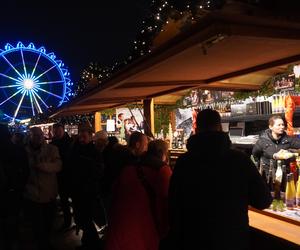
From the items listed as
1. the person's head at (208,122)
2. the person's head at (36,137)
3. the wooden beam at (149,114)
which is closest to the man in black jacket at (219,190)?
the person's head at (208,122)

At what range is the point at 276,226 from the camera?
2625 mm

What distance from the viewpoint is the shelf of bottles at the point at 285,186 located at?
285 cm

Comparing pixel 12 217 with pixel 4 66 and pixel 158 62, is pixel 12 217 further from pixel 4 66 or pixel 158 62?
pixel 4 66

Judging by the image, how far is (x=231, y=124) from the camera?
20.9ft

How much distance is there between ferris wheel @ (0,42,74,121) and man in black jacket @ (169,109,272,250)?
85.0ft

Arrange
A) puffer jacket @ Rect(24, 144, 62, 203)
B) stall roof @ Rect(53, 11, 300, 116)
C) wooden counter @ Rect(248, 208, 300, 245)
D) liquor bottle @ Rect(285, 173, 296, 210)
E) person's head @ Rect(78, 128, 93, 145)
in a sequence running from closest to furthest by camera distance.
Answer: stall roof @ Rect(53, 11, 300, 116) < wooden counter @ Rect(248, 208, 300, 245) < liquor bottle @ Rect(285, 173, 296, 210) < puffer jacket @ Rect(24, 144, 62, 203) < person's head @ Rect(78, 128, 93, 145)

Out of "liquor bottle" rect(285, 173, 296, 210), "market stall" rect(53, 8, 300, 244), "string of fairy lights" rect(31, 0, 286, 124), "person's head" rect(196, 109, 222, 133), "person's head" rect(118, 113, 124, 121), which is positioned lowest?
"liquor bottle" rect(285, 173, 296, 210)

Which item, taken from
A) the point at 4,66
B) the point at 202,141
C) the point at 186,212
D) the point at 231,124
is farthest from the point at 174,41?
the point at 4,66

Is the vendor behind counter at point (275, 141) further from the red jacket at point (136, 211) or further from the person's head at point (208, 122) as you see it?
the person's head at point (208, 122)

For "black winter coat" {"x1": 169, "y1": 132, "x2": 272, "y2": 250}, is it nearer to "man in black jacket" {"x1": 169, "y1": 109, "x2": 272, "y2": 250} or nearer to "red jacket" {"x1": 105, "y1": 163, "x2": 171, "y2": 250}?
"man in black jacket" {"x1": 169, "y1": 109, "x2": 272, "y2": 250}

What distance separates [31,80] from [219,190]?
28121 mm

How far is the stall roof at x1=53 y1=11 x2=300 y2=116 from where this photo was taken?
1860mm

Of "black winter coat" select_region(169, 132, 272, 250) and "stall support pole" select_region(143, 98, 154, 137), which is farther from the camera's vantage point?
"stall support pole" select_region(143, 98, 154, 137)

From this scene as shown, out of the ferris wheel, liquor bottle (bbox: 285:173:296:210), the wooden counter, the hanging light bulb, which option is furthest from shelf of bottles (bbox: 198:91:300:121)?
the ferris wheel
